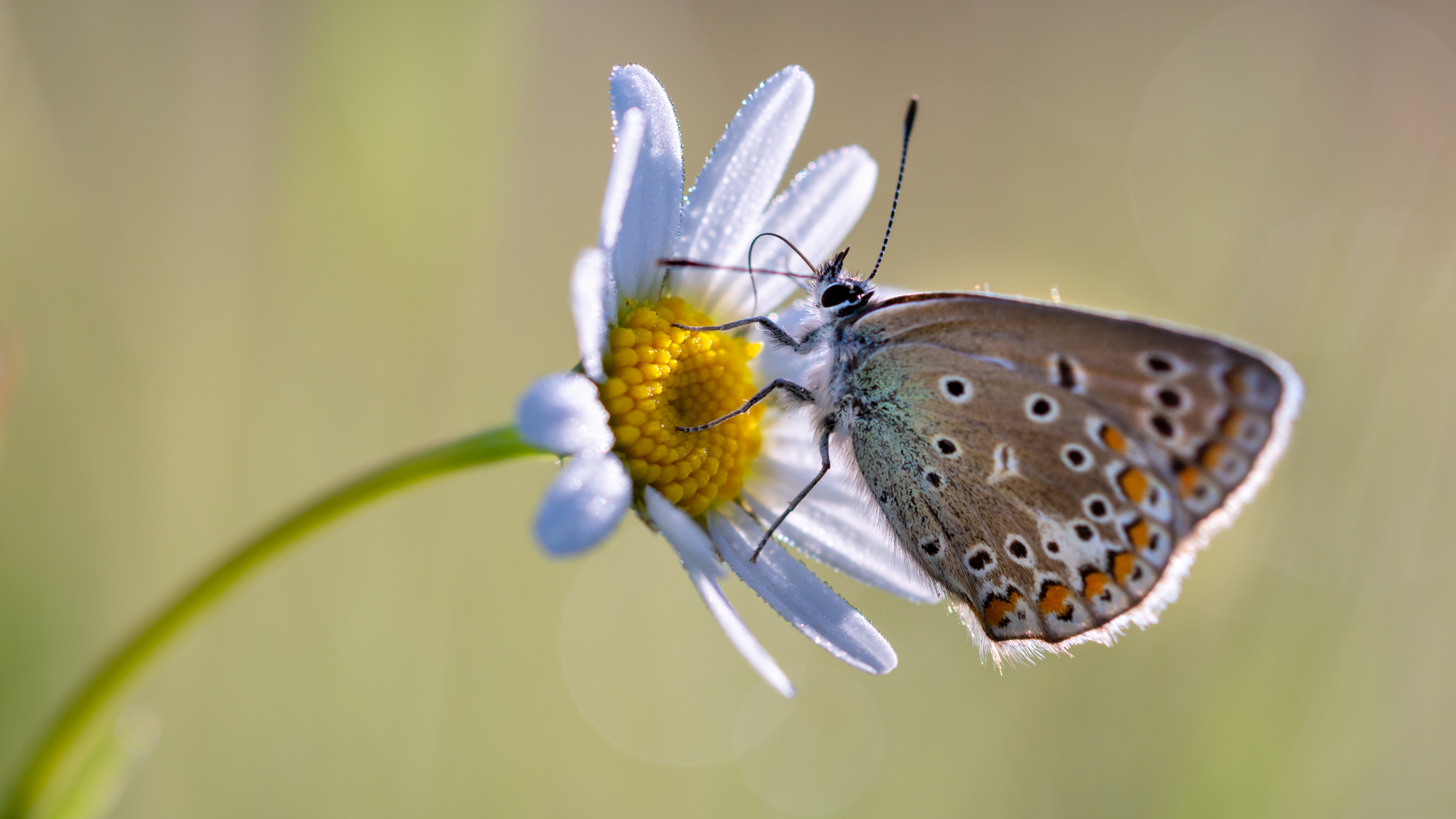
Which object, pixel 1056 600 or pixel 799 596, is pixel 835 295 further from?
pixel 1056 600

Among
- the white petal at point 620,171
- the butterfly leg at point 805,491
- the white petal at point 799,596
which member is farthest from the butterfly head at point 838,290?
the white petal at point 620,171

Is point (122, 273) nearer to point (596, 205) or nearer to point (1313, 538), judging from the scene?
point (596, 205)

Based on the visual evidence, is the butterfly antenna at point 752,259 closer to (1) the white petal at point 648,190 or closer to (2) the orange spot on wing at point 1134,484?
(1) the white petal at point 648,190

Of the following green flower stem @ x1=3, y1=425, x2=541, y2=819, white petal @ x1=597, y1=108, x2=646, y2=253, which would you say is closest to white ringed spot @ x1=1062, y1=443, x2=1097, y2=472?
white petal @ x1=597, y1=108, x2=646, y2=253

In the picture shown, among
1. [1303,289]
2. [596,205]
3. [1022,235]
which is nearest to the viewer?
[1303,289]

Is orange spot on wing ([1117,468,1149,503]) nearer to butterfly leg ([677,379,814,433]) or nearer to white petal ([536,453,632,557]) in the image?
butterfly leg ([677,379,814,433])

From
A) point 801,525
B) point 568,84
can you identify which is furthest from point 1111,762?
point 568,84
